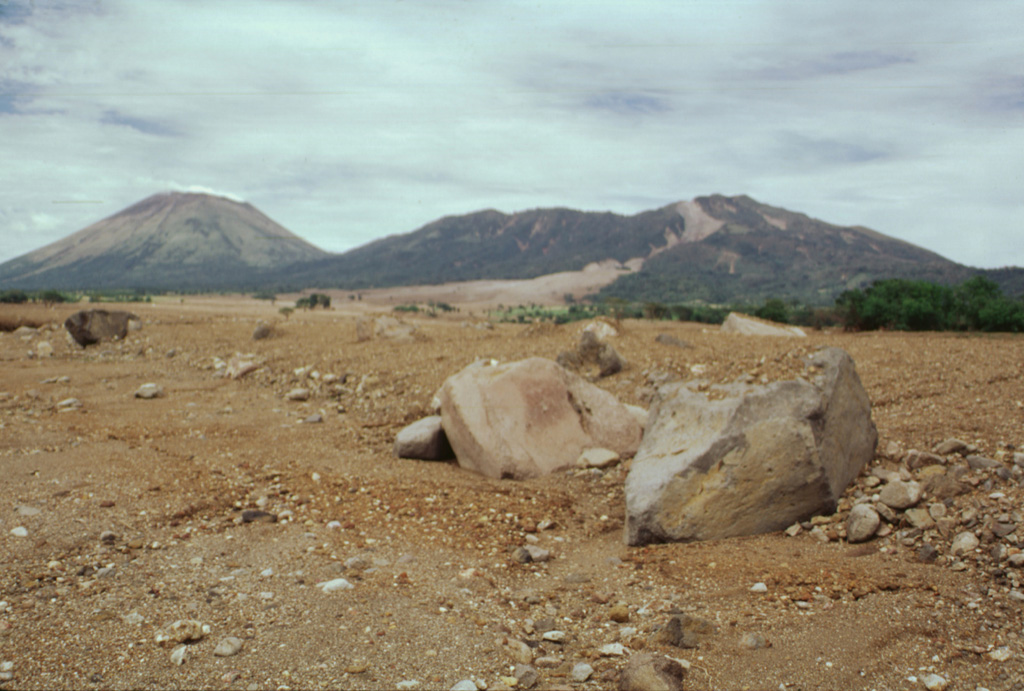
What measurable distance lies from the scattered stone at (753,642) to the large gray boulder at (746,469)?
1576mm

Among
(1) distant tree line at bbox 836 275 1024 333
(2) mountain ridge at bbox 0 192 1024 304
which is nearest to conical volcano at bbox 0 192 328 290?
(2) mountain ridge at bbox 0 192 1024 304

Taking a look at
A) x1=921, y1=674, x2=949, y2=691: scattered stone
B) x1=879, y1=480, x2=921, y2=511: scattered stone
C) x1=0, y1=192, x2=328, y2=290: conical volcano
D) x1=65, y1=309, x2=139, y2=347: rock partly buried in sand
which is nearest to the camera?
x1=921, y1=674, x2=949, y2=691: scattered stone

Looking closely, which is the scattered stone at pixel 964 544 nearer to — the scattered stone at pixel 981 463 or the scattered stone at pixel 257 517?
the scattered stone at pixel 981 463

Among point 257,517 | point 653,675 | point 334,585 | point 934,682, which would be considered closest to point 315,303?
point 257,517

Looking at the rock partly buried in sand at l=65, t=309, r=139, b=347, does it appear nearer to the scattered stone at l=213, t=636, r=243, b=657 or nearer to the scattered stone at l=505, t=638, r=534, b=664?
the scattered stone at l=213, t=636, r=243, b=657

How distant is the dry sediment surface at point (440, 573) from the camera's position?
368 cm

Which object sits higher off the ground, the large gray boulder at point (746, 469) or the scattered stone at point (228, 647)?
the large gray boulder at point (746, 469)

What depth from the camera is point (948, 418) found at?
7297 mm

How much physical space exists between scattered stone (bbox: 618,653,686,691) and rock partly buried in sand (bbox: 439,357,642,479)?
4.06m

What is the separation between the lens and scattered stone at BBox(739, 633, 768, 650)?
3910 millimetres

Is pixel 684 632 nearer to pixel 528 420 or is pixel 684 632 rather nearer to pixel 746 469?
pixel 746 469

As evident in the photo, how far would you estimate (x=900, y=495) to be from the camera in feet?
18.5

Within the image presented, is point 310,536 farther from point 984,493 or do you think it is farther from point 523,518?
point 984,493

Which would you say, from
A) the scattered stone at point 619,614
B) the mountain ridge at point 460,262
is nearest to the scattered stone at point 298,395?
the scattered stone at point 619,614
